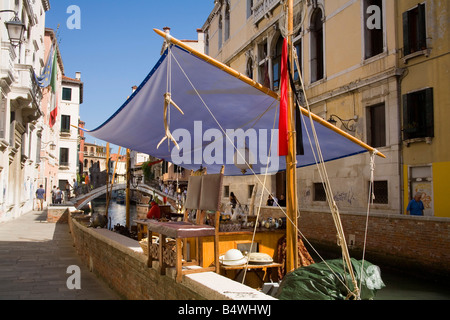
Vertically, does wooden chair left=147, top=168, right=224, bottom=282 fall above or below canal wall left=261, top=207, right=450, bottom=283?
above

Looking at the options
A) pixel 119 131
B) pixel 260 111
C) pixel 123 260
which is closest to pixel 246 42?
pixel 119 131

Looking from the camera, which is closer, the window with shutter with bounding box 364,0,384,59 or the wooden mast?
the wooden mast

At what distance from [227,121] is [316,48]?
1138cm

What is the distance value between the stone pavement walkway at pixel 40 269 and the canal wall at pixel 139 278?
0.93 feet

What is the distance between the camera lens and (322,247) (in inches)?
508

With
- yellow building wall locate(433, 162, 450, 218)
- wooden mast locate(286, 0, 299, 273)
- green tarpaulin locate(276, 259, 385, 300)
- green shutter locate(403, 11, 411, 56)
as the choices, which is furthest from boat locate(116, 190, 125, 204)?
green tarpaulin locate(276, 259, 385, 300)

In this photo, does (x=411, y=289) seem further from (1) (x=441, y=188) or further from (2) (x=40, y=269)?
(2) (x=40, y=269)

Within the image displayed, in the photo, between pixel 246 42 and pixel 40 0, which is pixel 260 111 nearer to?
pixel 246 42

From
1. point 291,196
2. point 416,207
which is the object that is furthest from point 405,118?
point 291,196

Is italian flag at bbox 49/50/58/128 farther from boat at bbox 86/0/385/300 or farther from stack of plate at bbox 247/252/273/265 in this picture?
stack of plate at bbox 247/252/273/265

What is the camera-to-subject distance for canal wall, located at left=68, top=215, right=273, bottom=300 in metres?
3.25

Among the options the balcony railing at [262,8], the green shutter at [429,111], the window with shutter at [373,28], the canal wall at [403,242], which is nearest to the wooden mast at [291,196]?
the canal wall at [403,242]

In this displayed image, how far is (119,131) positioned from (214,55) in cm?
2092

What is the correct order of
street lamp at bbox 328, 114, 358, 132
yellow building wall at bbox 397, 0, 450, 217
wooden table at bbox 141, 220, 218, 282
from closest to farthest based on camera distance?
1. wooden table at bbox 141, 220, 218, 282
2. yellow building wall at bbox 397, 0, 450, 217
3. street lamp at bbox 328, 114, 358, 132
